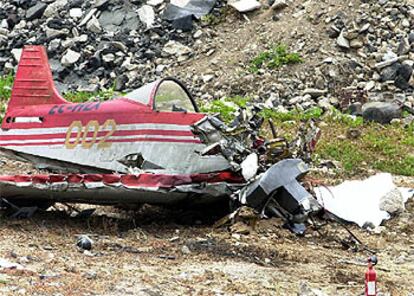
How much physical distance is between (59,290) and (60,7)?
1597 centimetres

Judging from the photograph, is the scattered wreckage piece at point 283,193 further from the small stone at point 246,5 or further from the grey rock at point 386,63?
the small stone at point 246,5

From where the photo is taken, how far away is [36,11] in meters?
21.6

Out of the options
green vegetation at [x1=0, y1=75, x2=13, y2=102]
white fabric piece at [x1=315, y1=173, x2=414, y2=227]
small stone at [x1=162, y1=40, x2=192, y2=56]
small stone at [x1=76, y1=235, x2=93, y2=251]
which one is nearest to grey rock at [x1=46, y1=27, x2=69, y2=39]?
green vegetation at [x1=0, y1=75, x2=13, y2=102]

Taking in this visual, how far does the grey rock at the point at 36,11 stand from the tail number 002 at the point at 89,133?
11.9m

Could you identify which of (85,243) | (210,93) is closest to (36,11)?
(210,93)

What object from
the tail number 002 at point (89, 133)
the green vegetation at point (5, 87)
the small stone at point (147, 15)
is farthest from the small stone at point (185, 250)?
the small stone at point (147, 15)

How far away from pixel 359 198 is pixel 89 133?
3.17m

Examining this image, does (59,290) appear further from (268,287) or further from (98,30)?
(98,30)

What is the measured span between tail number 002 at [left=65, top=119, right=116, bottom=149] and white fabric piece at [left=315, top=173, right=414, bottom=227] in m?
2.43

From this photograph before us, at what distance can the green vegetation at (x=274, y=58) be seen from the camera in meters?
18.4

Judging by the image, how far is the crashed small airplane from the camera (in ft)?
29.6

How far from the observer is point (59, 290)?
633 centimetres

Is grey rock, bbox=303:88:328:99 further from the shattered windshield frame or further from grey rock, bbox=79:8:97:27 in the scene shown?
the shattered windshield frame

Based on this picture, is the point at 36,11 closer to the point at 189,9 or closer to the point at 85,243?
the point at 189,9
